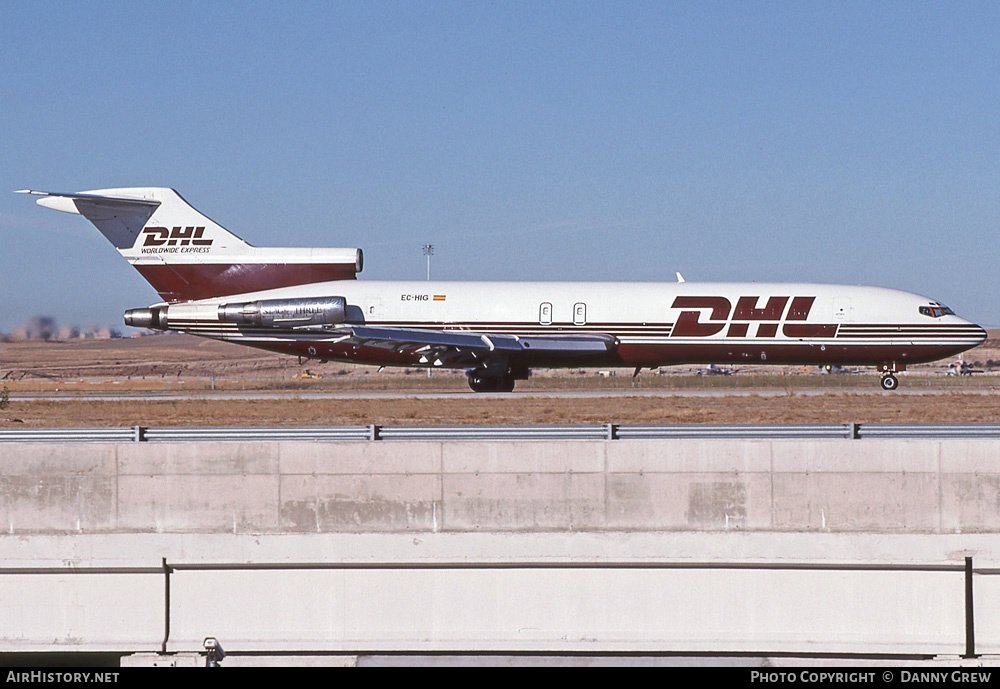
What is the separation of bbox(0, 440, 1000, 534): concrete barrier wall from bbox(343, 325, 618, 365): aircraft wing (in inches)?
774

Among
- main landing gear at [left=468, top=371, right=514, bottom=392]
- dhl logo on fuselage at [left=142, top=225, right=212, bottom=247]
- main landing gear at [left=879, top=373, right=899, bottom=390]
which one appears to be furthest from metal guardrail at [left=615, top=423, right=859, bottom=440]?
dhl logo on fuselage at [left=142, top=225, right=212, bottom=247]

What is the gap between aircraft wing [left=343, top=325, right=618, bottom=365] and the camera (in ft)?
117

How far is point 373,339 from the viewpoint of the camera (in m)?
35.6

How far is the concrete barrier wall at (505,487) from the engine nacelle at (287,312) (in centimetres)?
2121

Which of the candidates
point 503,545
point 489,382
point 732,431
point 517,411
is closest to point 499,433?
point 503,545

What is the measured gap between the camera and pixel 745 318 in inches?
1470

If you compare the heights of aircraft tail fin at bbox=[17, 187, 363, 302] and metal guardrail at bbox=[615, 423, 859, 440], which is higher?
aircraft tail fin at bbox=[17, 187, 363, 302]

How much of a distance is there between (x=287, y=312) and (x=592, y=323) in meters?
10.4

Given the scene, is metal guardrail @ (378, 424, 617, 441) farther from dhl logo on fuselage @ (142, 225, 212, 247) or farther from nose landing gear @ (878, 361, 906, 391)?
nose landing gear @ (878, 361, 906, 391)

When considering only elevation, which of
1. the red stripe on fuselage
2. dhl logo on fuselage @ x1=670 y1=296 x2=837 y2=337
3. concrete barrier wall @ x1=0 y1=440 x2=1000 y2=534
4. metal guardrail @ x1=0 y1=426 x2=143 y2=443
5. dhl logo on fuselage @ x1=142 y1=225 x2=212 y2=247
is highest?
dhl logo on fuselage @ x1=142 y1=225 x2=212 y2=247

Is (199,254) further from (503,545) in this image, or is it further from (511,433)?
(503,545)
